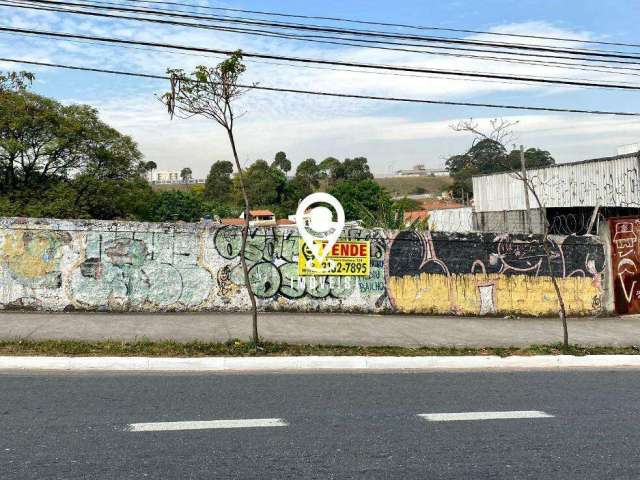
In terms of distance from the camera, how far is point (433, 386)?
277 inches

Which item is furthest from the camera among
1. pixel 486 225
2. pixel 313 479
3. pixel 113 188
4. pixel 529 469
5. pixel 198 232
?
pixel 113 188

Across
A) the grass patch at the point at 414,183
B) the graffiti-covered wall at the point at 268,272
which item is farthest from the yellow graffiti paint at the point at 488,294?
the grass patch at the point at 414,183

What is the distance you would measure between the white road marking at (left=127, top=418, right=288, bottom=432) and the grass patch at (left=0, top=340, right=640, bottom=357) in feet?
8.81

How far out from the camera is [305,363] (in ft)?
26.2

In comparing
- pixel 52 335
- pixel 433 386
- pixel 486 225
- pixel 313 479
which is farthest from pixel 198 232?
pixel 486 225

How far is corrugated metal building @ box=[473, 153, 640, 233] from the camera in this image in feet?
50.0

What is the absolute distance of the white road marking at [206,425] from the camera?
5.08m

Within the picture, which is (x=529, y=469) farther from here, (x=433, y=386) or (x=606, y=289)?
(x=606, y=289)

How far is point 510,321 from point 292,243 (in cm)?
448

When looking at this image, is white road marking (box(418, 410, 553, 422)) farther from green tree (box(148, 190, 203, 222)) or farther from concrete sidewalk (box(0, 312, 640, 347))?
green tree (box(148, 190, 203, 222))

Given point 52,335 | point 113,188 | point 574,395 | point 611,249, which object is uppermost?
point 113,188

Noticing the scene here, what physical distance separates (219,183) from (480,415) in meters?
96.8

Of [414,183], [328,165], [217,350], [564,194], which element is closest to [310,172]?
[328,165]

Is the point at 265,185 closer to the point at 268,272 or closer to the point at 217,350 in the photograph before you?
the point at 268,272
